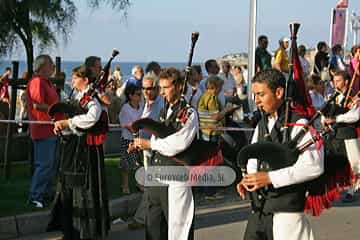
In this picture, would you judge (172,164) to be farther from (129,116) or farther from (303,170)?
(129,116)

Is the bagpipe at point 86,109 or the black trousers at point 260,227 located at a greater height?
the bagpipe at point 86,109

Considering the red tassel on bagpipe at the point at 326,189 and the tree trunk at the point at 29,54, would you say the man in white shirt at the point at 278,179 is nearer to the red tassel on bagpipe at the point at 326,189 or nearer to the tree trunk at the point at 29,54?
the red tassel on bagpipe at the point at 326,189

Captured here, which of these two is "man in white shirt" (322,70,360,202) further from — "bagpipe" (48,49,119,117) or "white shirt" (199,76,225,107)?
"bagpipe" (48,49,119,117)

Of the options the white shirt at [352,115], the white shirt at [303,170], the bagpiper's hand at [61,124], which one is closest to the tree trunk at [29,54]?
the bagpiper's hand at [61,124]

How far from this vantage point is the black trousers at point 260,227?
14.4 feet

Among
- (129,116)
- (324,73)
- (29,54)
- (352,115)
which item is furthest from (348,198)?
(324,73)

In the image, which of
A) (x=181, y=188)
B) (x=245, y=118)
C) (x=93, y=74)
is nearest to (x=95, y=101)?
(x=93, y=74)

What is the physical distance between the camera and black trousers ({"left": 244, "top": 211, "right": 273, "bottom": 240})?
4.40 metres

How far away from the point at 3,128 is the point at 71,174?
A: 4364 mm

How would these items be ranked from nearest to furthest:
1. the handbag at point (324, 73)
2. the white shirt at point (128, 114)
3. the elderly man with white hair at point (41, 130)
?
the elderly man with white hair at point (41, 130)
the white shirt at point (128, 114)
the handbag at point (324, 73)

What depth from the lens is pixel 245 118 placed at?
497 inches

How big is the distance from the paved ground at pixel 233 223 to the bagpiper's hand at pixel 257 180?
10.9 feet

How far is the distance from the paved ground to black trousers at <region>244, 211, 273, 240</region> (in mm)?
3020

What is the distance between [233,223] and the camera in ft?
27.1
